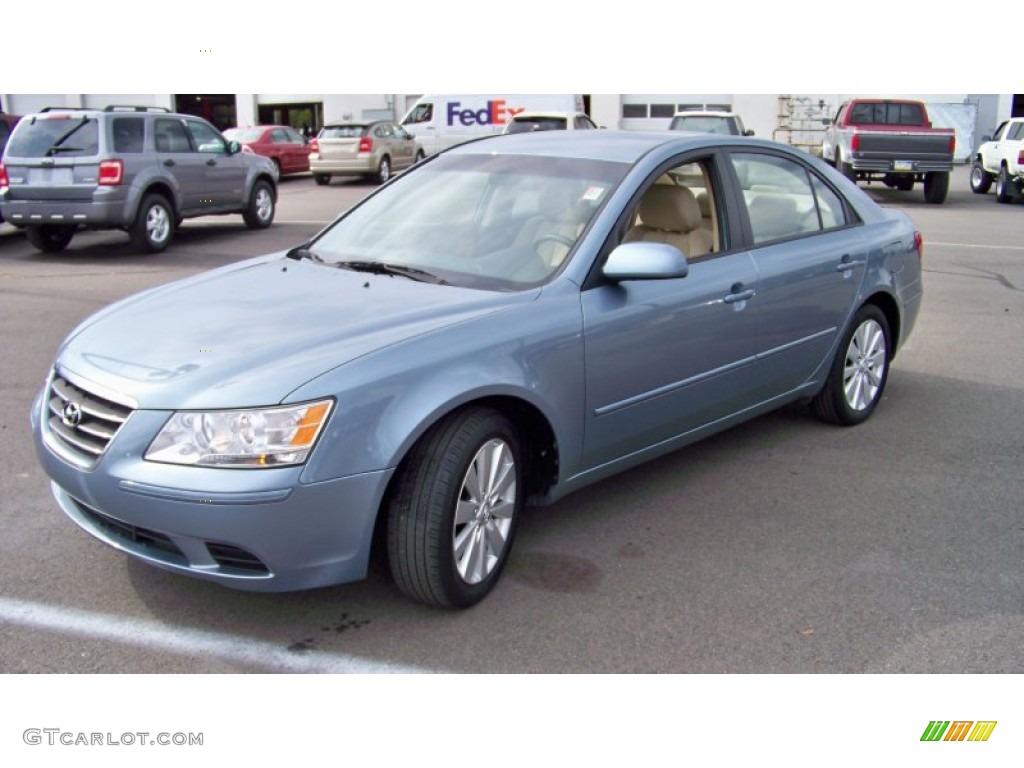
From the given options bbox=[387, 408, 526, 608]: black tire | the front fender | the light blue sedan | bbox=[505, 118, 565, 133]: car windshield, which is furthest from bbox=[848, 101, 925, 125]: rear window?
bbox=[387, 408, 526, 608]: black tire

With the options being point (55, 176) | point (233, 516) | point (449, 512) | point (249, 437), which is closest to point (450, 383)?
point (449, 512)

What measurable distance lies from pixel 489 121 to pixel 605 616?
24696 mm

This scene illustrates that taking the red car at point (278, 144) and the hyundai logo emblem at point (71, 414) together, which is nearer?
the hyundai logo emblem at point (71, 414)

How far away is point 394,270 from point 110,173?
9238 mm

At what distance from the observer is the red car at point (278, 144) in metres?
25.4

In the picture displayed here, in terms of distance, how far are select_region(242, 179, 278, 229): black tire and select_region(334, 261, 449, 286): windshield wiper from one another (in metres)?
11.4

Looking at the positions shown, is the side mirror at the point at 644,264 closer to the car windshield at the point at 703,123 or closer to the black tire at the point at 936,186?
the black tire at the point at 936,186

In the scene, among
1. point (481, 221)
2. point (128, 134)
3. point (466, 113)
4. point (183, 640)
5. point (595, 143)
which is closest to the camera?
point (183, 640)

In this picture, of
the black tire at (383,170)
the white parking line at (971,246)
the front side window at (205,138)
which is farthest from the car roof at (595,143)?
the black tire at (383,170)

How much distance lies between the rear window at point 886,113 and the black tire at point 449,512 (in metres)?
19.0

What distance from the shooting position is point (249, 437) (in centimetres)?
321

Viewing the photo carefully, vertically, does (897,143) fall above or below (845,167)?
above

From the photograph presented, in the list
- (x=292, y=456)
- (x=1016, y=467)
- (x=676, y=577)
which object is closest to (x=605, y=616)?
(x=676, y=577)

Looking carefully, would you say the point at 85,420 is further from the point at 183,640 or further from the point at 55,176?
the point at 55,176
